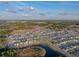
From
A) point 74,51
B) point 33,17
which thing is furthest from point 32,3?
point 74,51

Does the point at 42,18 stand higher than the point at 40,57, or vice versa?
the point at 42,18

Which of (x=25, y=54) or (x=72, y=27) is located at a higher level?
(x=72, y=27)

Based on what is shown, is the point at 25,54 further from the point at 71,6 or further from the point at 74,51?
the point at 71,6

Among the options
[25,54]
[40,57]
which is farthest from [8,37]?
[40,57]

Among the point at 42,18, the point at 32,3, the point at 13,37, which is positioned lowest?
the point at 13,37

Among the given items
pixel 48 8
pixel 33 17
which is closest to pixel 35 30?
pixel 33 17

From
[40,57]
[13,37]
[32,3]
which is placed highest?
[32,3]

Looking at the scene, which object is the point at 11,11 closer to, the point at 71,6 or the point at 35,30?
the point at 35,30

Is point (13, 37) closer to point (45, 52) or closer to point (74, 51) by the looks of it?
point (45, 52)
